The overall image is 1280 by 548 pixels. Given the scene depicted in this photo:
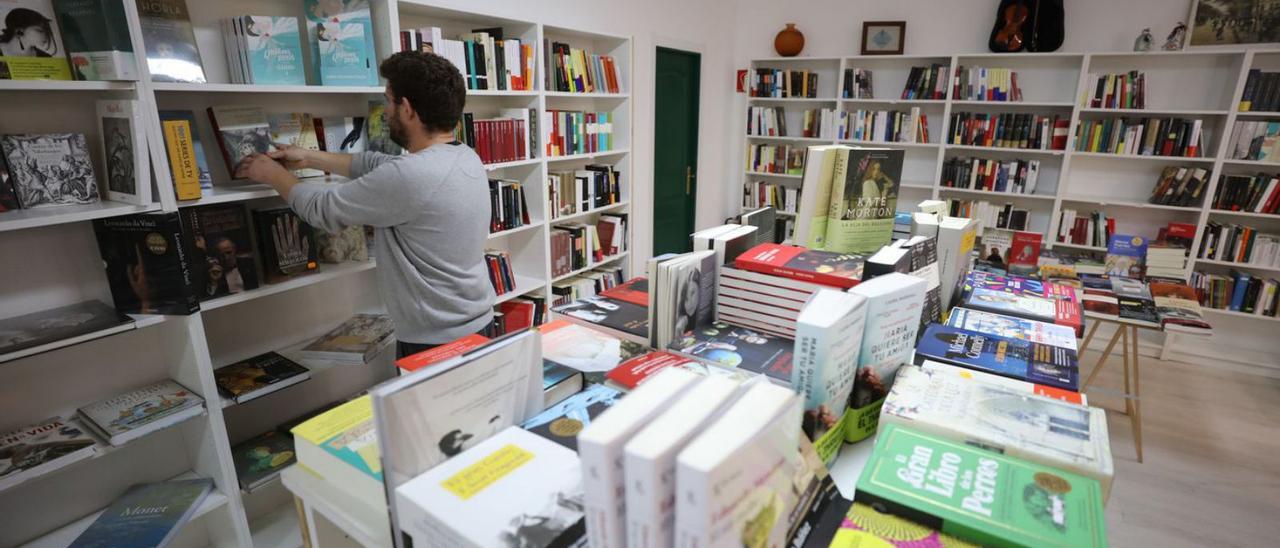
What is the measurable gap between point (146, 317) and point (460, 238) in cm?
93

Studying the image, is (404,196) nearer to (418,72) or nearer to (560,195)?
(418,72)

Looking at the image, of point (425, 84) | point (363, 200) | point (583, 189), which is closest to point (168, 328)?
point (363, 200)

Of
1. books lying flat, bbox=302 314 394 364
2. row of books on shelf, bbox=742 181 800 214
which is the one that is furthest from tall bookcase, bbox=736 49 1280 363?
books lying flat, bbox=302 314 394 364

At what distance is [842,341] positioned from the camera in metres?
1.13

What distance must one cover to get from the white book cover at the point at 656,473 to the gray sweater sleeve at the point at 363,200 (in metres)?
1.36

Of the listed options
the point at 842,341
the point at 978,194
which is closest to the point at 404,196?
the point at 842,341

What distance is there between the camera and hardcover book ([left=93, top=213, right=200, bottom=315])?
1707 millimetres

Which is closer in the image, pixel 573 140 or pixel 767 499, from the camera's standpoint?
pixel 767 499

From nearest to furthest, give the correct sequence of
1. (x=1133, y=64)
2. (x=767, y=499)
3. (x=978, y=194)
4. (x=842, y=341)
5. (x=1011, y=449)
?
(x=767, y=499) < (x=1011, y=449) < (x=842, y=341) < (x=1133, y=64) < (x=978, y=194)

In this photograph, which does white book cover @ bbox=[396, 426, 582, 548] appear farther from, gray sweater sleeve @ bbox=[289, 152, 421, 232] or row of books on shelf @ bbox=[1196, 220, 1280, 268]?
row of books on shelf @ bbox=[1196, 220, 1280, 268]

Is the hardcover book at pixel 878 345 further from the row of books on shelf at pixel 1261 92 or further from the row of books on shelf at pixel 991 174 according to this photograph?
the row of books on shelf at pixel 1261 92

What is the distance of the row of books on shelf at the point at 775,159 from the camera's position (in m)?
5.43

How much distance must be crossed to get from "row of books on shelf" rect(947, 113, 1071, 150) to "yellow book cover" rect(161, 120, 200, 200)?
4884 millimetres

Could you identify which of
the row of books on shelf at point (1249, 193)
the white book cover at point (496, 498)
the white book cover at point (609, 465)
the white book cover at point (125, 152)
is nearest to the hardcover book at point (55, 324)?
Result: the white book cover at point (125, 152)
